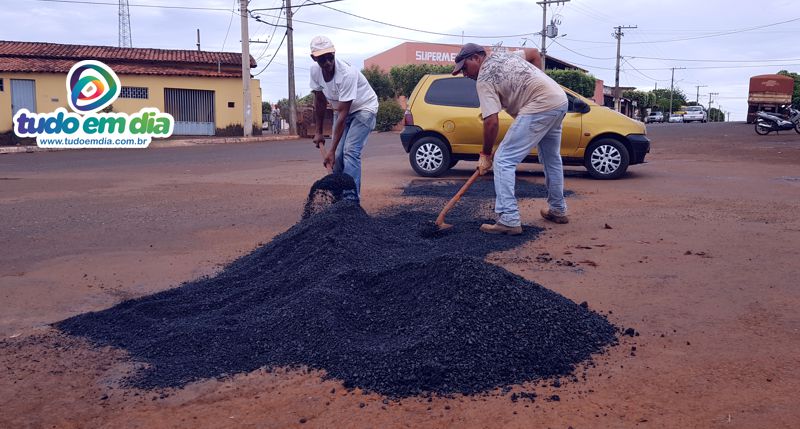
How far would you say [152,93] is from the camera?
3045 centimetres

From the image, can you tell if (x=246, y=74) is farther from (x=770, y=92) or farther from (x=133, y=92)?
(x=770, y=92)

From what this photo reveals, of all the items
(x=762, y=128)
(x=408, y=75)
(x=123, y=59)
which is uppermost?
(x=408, y=75)

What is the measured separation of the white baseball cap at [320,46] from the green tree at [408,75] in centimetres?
3930

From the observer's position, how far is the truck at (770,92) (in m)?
39.0

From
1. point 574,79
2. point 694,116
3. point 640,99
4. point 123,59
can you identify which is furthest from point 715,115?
point 123,59

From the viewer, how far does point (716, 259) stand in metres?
5.23

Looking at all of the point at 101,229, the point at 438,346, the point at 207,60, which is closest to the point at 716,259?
the point at 438,346

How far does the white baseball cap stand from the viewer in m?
6.39

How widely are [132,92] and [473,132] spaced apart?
921 inches

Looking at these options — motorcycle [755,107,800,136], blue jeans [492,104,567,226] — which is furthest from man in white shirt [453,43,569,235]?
motorcycle [755,107,800,136]

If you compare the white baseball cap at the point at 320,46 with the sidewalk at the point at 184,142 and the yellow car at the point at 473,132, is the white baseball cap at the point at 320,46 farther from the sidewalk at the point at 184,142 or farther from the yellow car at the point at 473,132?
the sidewalk at the point at 184,142

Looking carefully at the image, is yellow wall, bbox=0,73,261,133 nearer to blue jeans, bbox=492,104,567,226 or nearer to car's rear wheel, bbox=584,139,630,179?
car's rear wheel, bbox=584,139,630,179

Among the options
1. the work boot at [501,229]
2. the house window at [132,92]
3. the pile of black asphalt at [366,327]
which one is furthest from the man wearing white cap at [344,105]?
the house window at [132,92]

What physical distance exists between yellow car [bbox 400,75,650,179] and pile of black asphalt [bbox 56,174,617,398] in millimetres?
6720
